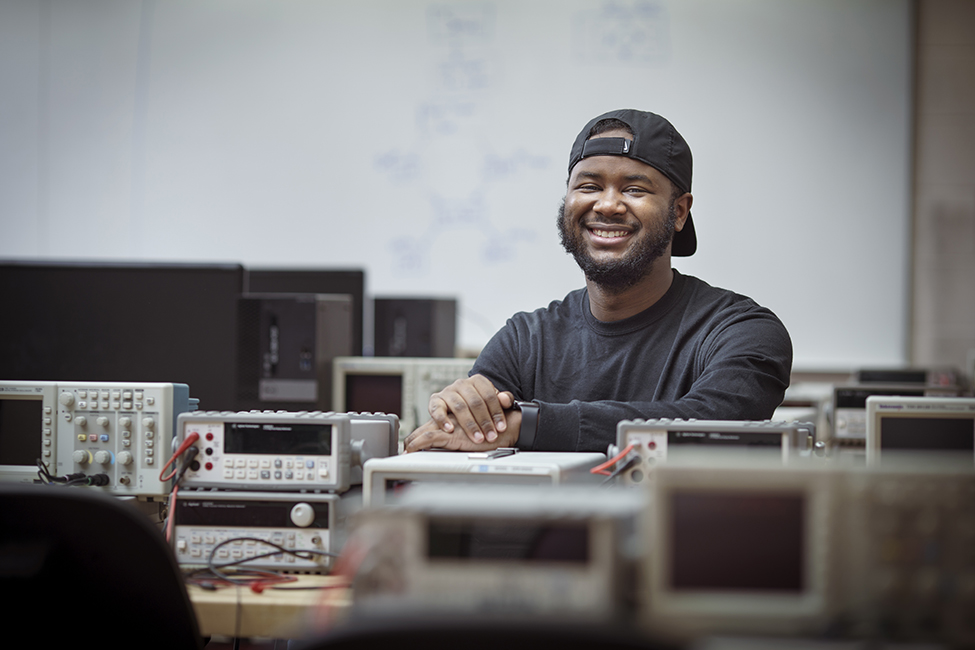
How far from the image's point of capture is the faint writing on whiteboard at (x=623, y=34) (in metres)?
4.37

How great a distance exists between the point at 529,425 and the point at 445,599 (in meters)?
0.78

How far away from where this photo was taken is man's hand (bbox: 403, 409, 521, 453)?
4.64 feet

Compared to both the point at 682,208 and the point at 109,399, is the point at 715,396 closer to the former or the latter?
the point at 682,208

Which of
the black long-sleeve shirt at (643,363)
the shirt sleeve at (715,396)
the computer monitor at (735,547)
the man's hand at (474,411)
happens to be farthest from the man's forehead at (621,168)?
the computer monitor at (735,547)

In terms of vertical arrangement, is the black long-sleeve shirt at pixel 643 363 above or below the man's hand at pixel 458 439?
above

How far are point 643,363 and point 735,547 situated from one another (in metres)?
1.07

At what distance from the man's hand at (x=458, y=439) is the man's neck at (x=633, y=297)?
0.48 m

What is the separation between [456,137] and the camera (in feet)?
14.8

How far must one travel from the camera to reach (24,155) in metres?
4.81

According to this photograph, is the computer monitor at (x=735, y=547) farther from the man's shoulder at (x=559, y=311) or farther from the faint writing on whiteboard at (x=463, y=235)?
the faint writing on whiteboard at (x=463, y=235)

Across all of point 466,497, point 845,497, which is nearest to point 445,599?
point 466,497

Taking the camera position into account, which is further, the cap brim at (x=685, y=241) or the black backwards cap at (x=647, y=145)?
the cap brim at (x=685, y=241)

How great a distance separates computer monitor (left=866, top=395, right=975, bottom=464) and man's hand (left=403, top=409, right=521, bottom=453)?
66 cm

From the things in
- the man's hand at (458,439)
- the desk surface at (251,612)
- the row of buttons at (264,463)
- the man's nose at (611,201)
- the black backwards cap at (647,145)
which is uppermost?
the black backwards cap at (647,145)
